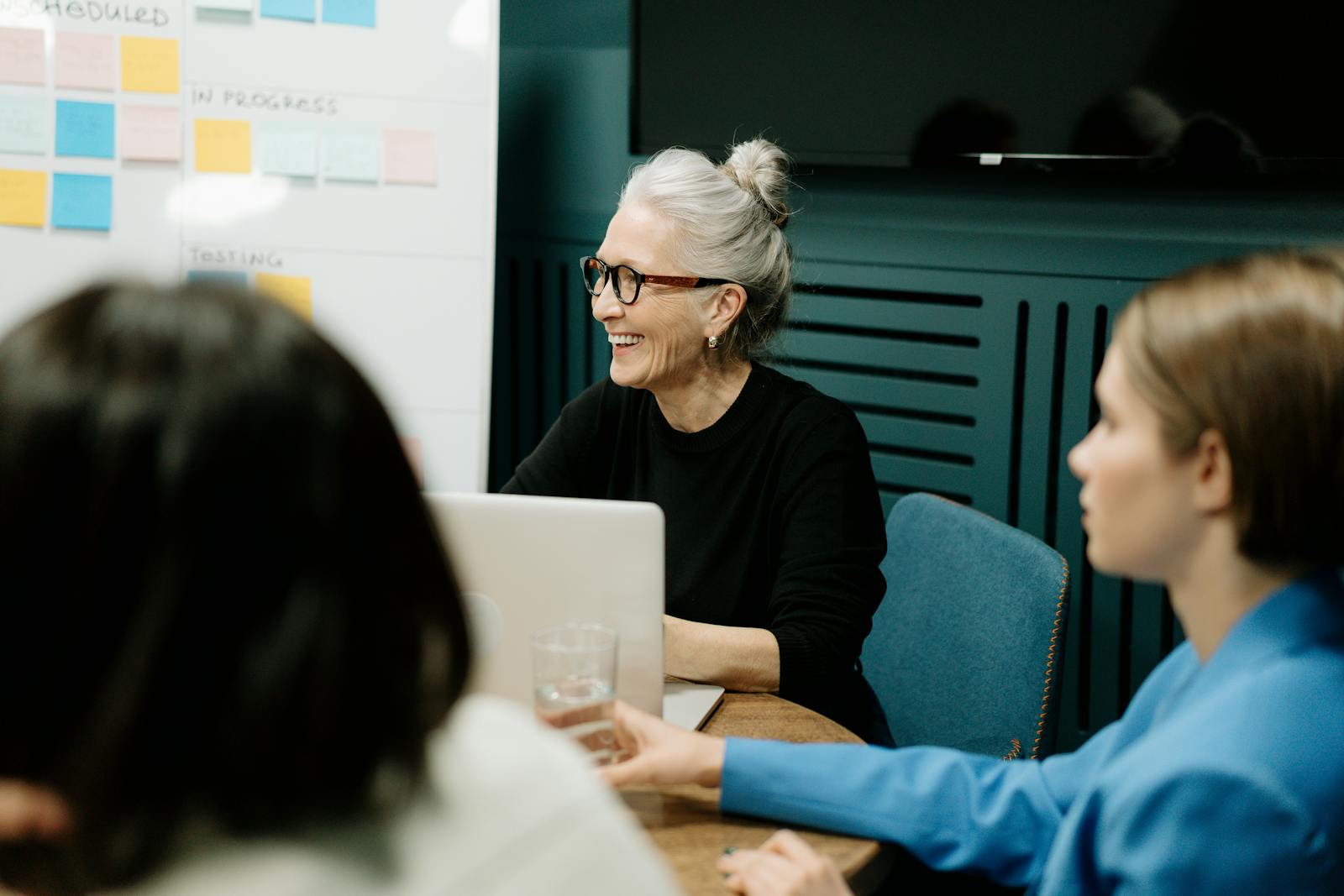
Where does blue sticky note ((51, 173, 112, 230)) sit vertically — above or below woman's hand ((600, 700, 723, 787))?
above

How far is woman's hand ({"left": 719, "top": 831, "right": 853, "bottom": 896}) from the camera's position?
1.00 m

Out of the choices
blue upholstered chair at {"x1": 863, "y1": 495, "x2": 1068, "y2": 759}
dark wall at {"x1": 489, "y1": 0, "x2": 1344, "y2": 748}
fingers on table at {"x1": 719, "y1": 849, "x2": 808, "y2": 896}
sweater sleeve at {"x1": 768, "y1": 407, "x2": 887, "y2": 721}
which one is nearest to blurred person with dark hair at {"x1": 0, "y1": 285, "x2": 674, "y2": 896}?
fingers on table at {"x1": 719, "y1": 849, "x2": 808, "y2": 896}

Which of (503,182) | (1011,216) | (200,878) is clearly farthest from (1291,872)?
(503,182)

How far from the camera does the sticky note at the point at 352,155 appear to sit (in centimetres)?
257

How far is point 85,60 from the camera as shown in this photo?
244 centimetres

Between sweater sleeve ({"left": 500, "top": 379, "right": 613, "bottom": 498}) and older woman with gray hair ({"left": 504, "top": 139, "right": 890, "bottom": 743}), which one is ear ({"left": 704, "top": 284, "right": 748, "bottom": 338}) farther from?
sweater sleeve ({"left": 500, "top": 379, "right": 613, "bottom": 498})

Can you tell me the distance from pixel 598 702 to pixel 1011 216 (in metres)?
1.59

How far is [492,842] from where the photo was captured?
60cm

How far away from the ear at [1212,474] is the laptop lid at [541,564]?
19.4 inches

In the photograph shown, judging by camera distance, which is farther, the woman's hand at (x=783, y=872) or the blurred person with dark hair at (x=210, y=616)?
Result: the woman's hand at (x=783, y=872)

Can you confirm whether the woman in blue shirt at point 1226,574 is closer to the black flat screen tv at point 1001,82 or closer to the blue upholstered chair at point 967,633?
the blue upholstered chair at point 967,633

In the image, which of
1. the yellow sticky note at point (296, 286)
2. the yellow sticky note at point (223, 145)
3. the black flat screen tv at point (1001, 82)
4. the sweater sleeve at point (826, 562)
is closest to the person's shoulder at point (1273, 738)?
the sweater sleeve at point (826, 562)

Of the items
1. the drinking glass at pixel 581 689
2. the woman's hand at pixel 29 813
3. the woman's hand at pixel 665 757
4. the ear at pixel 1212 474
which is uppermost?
the ear at pixel 1212 474

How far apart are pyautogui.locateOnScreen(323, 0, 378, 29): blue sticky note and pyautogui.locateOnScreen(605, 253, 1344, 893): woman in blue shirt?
6.56 feet
